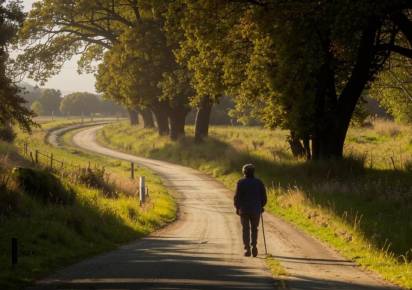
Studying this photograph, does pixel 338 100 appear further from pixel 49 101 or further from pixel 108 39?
pixel 49 101

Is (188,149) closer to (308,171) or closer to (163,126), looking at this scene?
(163,126)

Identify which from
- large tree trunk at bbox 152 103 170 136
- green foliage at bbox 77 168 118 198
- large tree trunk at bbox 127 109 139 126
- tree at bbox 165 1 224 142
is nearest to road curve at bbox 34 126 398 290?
green foliage at bbox 77 168 118 198

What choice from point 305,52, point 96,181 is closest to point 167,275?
point 305,52

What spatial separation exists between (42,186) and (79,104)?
151 meters

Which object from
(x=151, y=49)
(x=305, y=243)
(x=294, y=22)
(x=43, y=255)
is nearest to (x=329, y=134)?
(x=294, y=22)

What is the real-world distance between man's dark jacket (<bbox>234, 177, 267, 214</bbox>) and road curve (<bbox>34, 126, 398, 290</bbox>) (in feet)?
3.73

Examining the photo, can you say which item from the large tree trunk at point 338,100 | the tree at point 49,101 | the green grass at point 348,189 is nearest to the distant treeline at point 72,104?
the tree at point 49,101

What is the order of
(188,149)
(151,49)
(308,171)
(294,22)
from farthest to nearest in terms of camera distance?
(188,149) < (151,49) < (308,171) < (294,22)

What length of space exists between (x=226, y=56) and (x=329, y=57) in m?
4.73

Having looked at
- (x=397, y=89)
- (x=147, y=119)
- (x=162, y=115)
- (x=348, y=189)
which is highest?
(x=397, y=89)

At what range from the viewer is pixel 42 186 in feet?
61.9

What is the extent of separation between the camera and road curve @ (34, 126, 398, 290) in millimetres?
10297

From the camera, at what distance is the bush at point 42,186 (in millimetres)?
18375

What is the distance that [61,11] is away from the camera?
144ft
